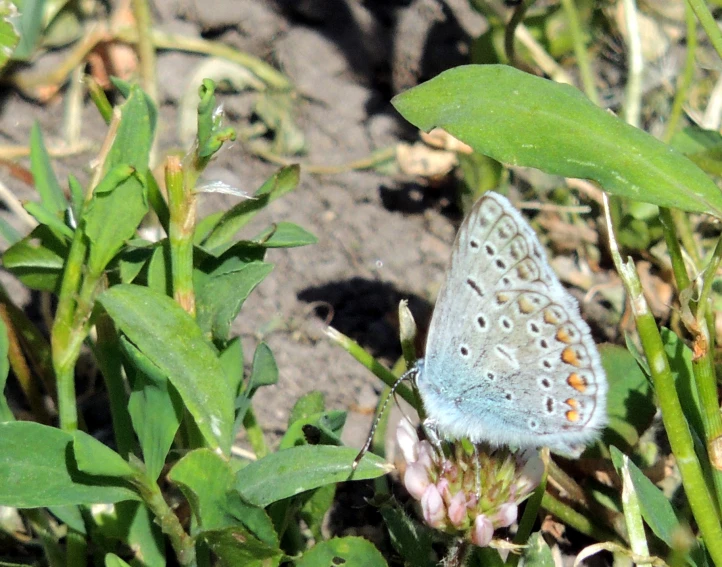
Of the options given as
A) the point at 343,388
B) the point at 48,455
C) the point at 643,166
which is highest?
the point at 643,166

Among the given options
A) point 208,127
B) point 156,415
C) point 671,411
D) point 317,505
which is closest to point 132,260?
point 156,415

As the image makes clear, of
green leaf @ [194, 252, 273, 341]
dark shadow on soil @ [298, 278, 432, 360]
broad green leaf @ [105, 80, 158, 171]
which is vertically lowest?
dark shadow on soil @ [298, 278, 432, 360]

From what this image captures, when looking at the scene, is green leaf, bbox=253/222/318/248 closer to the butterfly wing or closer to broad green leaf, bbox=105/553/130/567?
the butterfly wing

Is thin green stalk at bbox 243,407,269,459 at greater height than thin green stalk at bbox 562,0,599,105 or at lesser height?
lesser

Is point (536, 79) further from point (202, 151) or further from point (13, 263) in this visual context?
point (13, 263)

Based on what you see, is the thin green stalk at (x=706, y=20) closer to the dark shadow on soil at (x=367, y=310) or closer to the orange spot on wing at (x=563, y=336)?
the orange spot on wing at (x=563, y=336)

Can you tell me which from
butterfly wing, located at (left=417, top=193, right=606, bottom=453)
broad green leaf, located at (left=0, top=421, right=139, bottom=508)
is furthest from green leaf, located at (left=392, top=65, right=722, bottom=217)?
→ broad green leaf, located at (left=0, top=421, right=139, bottom=508)

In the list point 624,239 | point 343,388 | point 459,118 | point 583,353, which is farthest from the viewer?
point 624,239

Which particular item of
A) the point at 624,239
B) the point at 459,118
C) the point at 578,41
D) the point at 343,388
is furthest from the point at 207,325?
the point at 578,41
